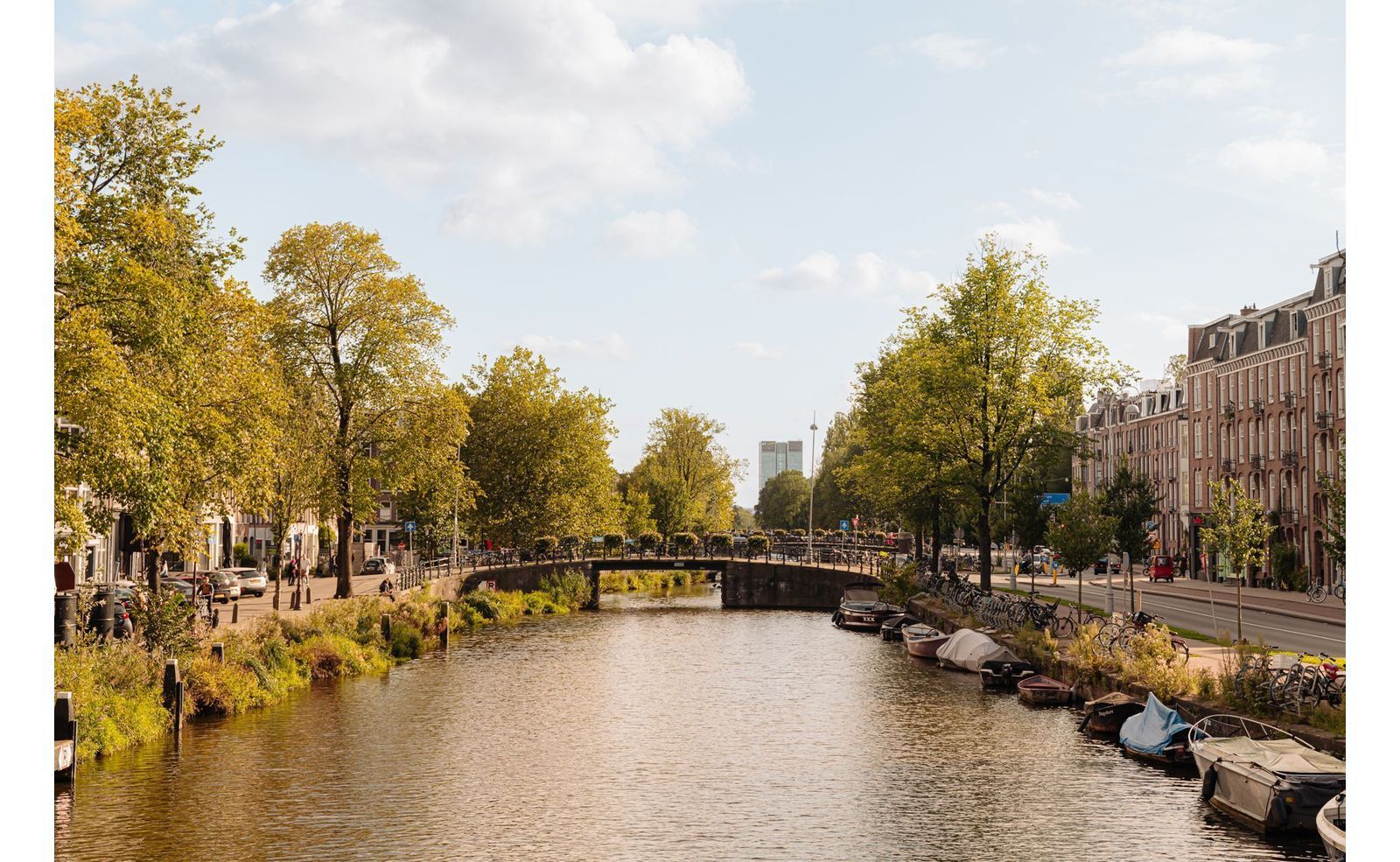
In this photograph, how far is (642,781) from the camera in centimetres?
2727

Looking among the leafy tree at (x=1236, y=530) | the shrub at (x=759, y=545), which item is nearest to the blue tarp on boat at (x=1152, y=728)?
the leafy tree at (x=1236, y=530)

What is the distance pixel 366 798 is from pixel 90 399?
32.5ft

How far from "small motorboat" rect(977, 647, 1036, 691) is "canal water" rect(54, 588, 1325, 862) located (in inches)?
23.5

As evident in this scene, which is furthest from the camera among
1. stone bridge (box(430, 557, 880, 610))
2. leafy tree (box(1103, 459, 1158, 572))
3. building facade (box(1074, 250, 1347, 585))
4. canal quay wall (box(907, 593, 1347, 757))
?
stone bridge (box(430, 557, 880, 610))

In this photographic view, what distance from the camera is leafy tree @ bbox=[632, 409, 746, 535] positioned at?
115 metres

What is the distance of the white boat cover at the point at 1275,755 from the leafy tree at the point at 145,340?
22.1 m

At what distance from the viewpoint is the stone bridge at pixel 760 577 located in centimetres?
8050

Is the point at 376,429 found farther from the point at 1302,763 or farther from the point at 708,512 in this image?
the point at 708,512

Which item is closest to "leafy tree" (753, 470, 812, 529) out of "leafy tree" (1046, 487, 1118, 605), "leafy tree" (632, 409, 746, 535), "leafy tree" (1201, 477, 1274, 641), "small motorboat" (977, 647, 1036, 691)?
"leafy tree" (632, 409, 746, 535)

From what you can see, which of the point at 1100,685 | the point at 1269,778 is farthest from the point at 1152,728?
the point at 1100,685

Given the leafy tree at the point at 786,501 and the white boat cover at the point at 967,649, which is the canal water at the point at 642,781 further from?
the leafy tree at the point at 786,501

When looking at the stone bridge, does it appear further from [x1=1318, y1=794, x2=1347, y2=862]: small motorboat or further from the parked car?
[x1=1318, y1=794, x2=1347, y2=862]: small motorboat

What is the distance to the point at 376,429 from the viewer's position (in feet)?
184

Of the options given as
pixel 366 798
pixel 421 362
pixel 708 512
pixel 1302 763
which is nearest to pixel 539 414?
pixel 421 362
